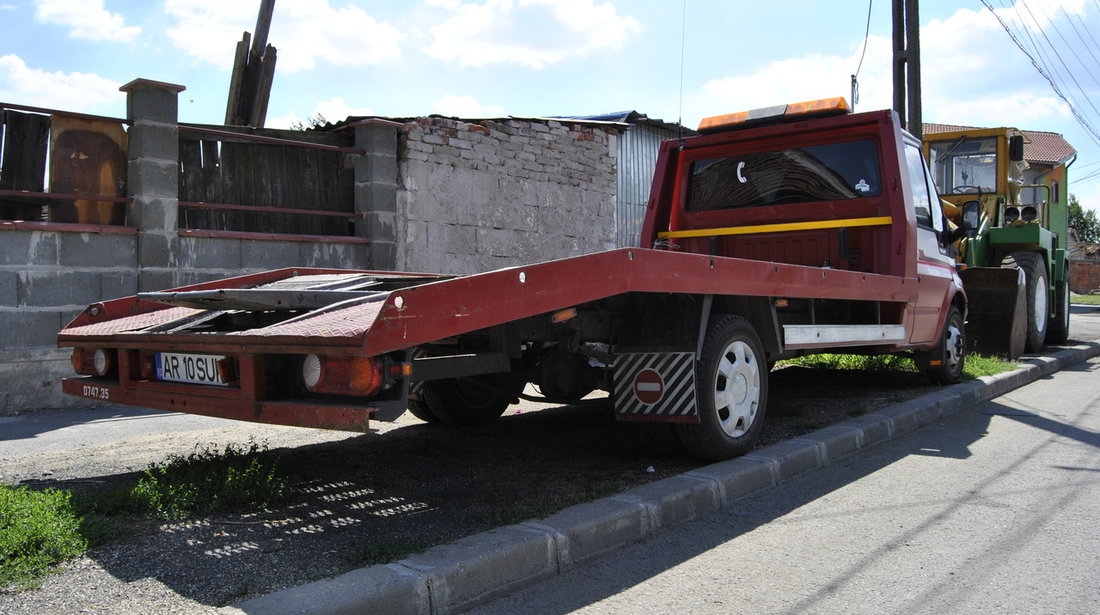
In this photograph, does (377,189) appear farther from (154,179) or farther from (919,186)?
(919,186)

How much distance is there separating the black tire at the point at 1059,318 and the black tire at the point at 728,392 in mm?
9124

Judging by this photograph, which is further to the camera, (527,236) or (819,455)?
(527,236)

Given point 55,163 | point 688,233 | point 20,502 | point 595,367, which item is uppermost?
point 55,163

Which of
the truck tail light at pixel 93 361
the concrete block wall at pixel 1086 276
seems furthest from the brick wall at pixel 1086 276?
the truck tail light at pixel 93 361

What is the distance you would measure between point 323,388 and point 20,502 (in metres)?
1.32

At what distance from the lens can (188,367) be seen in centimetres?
371

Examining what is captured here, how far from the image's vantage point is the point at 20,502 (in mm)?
3258

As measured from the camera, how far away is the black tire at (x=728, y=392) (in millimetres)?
4363

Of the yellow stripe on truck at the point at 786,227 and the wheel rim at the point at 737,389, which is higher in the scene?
the yellow stripe on truck at the point at 786,227

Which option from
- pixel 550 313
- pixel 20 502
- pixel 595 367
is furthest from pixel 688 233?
pixel 20 502

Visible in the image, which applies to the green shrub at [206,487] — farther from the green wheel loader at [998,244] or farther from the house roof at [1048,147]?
the house roof at [1048,147]

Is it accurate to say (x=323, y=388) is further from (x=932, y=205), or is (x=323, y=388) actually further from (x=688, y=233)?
(x=932, y=205)

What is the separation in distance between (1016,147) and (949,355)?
4.18m

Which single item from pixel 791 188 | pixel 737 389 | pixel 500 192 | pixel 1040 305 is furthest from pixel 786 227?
pixel 1040 305
